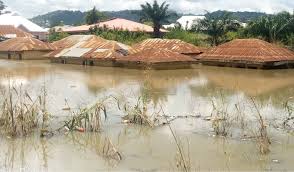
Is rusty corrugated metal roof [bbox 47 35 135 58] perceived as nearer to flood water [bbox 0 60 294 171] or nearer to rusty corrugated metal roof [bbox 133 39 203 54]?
rusty corrugated metal roof [bbox 133 39 203 54]

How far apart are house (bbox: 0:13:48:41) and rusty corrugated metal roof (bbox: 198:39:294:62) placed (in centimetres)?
3409

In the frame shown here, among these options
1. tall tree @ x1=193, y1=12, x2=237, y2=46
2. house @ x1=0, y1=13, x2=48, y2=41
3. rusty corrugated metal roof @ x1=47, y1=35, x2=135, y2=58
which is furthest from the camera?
house @ x1=0, y1=13, x2=48, y2=41

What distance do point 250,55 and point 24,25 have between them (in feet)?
135

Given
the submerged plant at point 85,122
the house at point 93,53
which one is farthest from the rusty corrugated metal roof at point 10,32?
the submerged plant at point 85,122

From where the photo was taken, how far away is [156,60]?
25.7 m

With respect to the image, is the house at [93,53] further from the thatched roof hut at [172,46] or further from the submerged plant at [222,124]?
the submerged plant at [222,124]

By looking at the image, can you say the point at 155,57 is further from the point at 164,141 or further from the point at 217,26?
the point at 164,141

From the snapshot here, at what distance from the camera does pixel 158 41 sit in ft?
107

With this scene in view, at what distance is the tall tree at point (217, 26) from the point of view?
1444 inches

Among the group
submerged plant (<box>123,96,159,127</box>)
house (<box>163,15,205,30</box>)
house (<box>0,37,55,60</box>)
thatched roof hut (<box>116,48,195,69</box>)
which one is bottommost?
house (<box>0,37,55,60</box>)

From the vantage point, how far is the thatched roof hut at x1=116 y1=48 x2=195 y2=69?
25797 mm

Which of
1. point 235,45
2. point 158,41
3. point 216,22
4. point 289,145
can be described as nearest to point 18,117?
point 289,145

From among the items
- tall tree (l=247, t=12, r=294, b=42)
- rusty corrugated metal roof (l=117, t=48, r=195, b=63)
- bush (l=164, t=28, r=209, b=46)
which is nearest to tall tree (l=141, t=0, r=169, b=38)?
bush (l=164, t=28, r=209, b=46)

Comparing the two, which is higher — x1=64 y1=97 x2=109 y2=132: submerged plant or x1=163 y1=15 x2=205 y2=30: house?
x1=163 y1=15 x2=205 y2=30: house
